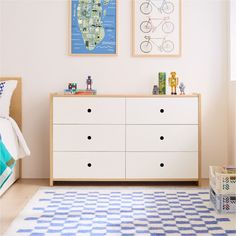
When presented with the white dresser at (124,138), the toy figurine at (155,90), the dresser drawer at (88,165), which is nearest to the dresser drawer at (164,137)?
the white dresser at (124,138)

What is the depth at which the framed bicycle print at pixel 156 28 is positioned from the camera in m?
4.86

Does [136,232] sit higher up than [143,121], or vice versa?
[143,121]

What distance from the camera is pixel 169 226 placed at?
326 cm

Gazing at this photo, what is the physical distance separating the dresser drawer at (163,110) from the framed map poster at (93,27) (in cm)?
63

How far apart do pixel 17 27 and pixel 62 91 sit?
707 millimetres

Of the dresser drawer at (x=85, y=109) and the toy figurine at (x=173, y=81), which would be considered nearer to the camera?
the dresser drawer at (x=85, y=109)

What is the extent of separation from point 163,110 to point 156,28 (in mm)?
820

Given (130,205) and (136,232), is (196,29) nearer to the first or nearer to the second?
(130,205)

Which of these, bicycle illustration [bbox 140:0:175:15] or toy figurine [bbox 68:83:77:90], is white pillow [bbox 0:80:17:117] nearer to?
toy figurine [bbox 68:83:77:90]

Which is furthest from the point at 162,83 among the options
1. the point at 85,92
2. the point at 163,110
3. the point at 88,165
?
the point at 88,165

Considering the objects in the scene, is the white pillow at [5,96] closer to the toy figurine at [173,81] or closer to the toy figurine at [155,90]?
the toy figurine at [155,90]

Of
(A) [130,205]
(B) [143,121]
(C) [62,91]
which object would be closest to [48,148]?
(C) [62,91]

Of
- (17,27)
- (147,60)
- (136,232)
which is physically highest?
(17,27)

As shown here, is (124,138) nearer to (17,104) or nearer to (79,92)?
(79,92)
